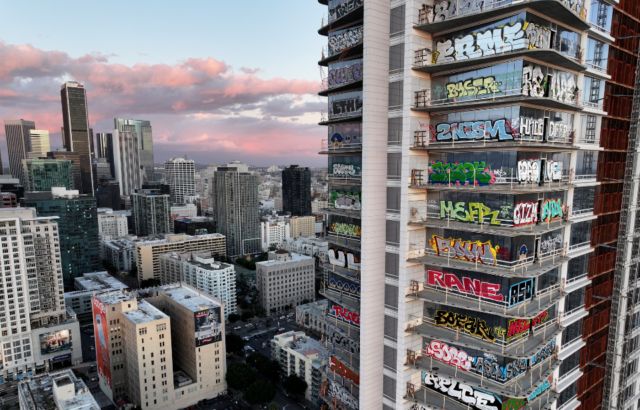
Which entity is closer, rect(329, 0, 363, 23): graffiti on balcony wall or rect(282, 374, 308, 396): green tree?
rect(329, 0, 363, 23): graffiti on balcony wall

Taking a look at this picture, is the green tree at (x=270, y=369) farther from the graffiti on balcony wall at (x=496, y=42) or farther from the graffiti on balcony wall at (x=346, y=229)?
the graffiti on balcony wall at (x=496, y=42)

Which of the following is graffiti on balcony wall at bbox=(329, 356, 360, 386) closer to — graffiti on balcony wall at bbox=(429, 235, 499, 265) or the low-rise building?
graffiti on balcony wall at bbox=(429, 235, 499, 265)

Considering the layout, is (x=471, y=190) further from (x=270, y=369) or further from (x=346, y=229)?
(x=270, y=369)

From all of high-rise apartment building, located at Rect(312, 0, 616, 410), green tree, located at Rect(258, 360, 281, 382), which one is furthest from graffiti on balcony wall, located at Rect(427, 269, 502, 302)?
green tree, located at Rect(258, 360, 281, 382)

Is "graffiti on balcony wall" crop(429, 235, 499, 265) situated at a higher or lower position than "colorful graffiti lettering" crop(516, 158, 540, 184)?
lower

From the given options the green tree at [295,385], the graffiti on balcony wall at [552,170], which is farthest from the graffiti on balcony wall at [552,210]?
the green tree at [295,385]
